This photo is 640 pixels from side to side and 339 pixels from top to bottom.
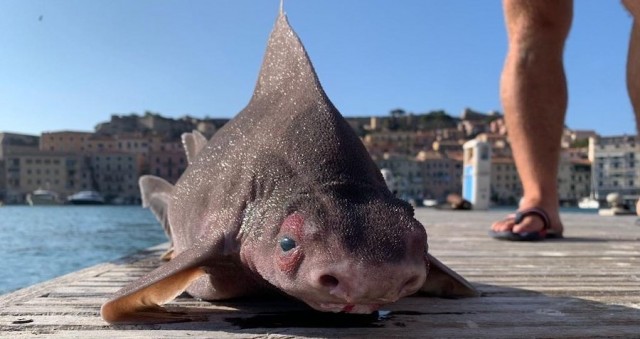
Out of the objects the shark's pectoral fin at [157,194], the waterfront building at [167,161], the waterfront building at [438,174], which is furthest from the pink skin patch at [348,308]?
the waterfront building at [438,174]

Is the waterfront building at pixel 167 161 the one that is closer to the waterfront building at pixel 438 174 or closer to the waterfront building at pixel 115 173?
the waterfront building at pixel 115 173

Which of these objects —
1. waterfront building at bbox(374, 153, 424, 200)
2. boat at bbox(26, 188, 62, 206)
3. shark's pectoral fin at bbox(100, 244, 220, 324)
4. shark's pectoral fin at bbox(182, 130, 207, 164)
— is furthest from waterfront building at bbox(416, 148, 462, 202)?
shark's pectoral fin at bbox(100, 244, 220, 324)

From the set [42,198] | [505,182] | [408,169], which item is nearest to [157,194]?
[42,198]

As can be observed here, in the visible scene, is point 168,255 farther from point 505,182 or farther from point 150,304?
point 505,182

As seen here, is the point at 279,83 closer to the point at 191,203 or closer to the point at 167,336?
the point at 191,203

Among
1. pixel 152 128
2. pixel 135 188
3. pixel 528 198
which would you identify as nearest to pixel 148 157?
pixel 135 188

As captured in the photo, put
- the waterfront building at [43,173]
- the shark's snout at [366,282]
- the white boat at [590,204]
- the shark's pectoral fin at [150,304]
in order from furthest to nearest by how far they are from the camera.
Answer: the waterfront building at [43,173], the white boat at [590,204], the shark's pectoral fin at [150,304], the shark's snout at [366,282]

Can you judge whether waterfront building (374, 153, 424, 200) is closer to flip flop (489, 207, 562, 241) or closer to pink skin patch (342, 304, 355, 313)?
flip flop (489, 207, 562, 241)
